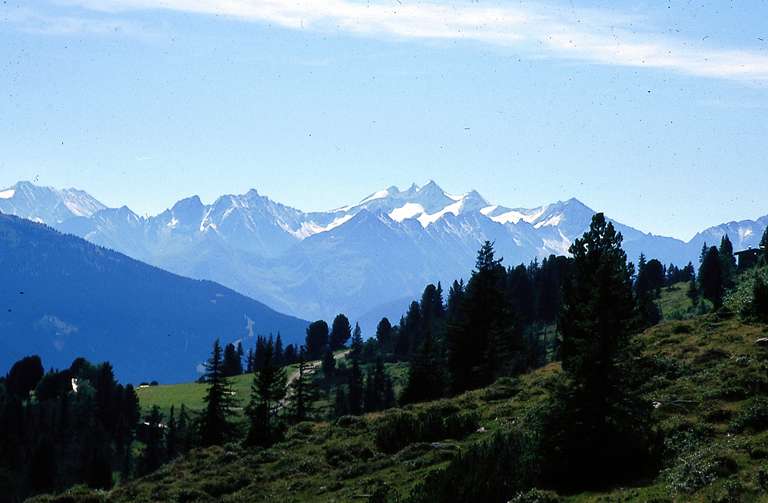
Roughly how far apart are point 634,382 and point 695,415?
495 centimetres

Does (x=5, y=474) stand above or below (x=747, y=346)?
below

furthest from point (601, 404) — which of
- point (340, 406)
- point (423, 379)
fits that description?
point (340, 406)

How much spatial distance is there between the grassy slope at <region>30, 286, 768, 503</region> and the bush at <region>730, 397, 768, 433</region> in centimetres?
37

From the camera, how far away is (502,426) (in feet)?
143

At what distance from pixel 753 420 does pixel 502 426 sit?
13.0 metres

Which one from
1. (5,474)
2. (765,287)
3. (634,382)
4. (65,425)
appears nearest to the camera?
(634,382)

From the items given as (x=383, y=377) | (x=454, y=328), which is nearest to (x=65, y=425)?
(x=383, y=377)

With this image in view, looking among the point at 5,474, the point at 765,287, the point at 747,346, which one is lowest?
the point at 5,474

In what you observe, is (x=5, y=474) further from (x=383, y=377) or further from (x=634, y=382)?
(x=634, y=382)

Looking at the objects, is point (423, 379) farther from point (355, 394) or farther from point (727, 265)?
point (727, 265)

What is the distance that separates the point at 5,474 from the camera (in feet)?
377

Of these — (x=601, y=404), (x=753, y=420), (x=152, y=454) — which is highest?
(x=601, y=404)

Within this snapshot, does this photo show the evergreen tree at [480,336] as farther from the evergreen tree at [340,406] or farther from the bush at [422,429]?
the evergreen tree at [340,406]

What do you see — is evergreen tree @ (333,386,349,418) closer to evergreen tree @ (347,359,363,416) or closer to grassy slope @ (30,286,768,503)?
evergreen tree @ (347,359,363,416)
